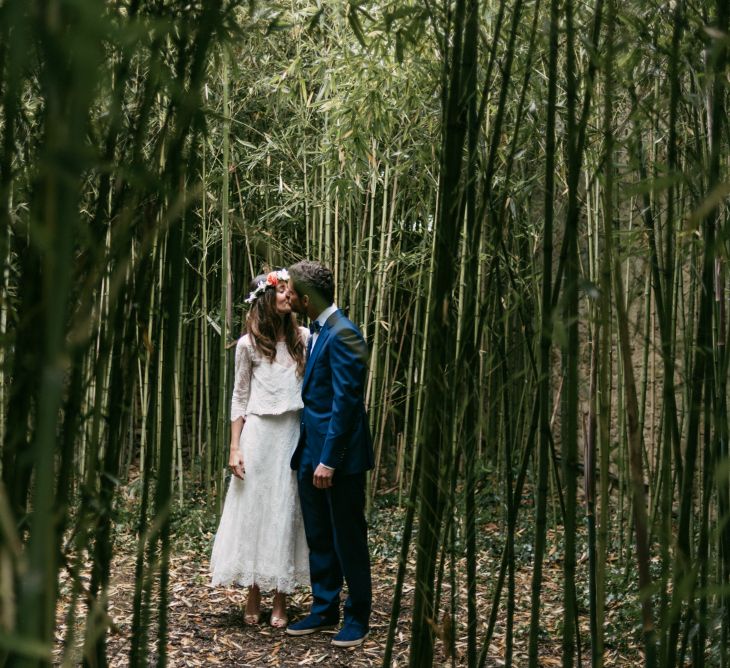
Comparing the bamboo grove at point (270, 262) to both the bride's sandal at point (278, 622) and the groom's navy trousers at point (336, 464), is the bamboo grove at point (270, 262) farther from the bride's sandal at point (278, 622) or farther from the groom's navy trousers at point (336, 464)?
the bride's sandal at point (278, 622)

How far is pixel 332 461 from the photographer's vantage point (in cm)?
327

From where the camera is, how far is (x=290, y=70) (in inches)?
160

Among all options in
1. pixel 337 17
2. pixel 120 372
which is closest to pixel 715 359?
pixel 120 372

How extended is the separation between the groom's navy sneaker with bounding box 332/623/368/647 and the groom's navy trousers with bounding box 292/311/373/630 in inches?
0.8

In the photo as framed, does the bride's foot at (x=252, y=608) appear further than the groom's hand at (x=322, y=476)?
Yes

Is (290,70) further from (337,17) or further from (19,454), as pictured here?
(19,454)

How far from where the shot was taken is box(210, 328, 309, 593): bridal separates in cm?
361

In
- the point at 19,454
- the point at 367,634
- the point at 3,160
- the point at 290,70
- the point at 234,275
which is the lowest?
the point at 367,634

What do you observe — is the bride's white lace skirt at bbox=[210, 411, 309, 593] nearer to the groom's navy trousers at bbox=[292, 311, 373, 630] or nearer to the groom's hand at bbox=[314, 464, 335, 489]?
the groom's navy trousers at bbox=[292, 311, 373, 630]

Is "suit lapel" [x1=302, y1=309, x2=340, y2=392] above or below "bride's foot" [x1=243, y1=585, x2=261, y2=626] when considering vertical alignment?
above

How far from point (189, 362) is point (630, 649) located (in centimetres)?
439

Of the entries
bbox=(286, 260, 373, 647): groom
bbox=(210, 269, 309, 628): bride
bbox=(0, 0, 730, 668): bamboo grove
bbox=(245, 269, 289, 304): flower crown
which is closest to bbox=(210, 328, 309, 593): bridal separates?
bbox=(210, 269, 309, 628): bride

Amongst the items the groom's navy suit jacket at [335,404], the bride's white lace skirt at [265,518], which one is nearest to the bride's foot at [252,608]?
the bride's white lace skirt at [265,518]

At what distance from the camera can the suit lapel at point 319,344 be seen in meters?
3.33
